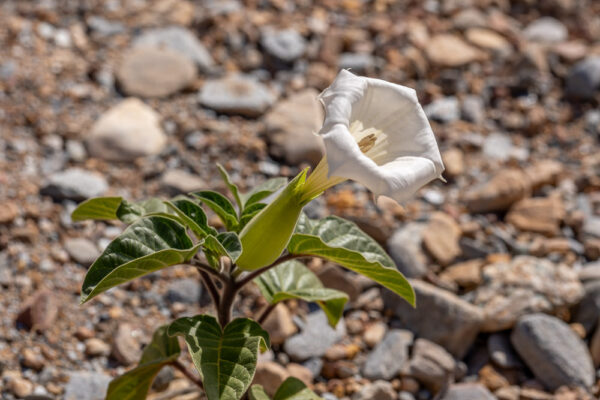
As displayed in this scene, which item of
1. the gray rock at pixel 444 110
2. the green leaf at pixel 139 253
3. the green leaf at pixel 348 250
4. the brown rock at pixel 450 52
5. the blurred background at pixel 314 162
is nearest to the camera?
the green leaf at pixel 139 253

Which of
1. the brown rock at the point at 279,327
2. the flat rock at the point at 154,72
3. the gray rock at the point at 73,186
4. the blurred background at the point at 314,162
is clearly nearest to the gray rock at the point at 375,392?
the blurred background at the point at 314,162

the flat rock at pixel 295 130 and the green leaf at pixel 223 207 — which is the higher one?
the green leaf at pixel 223 207

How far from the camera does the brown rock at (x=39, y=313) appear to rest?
8.88 ft

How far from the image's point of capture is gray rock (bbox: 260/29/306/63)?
421cm

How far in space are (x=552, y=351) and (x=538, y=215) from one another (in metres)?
0.80

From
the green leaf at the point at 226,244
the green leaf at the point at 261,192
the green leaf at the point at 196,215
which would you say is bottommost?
the green leaf at the point at 261,192

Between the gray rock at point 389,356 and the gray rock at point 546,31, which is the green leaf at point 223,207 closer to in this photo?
the gray rock at point 389,356

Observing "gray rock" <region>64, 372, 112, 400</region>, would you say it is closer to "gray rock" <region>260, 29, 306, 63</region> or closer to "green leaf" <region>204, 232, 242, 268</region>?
"green leaf" <region>204, 232, 242, 268</region>

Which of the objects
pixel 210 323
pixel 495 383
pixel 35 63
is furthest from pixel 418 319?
pixel 35 63

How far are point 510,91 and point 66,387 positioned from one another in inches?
113

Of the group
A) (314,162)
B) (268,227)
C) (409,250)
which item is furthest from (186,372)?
(314,162)

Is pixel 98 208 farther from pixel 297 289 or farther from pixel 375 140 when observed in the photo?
pixel 375 140

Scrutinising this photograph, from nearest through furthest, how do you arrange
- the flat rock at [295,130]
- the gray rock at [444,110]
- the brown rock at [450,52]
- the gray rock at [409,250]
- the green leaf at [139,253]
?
the green leaf at [139,253], the gray rock at [409,250], the flat rock at [295,130], the gray rock at [444,110], the brown rock at [450,52]

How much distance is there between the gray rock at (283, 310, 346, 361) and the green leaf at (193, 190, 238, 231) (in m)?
0.91
